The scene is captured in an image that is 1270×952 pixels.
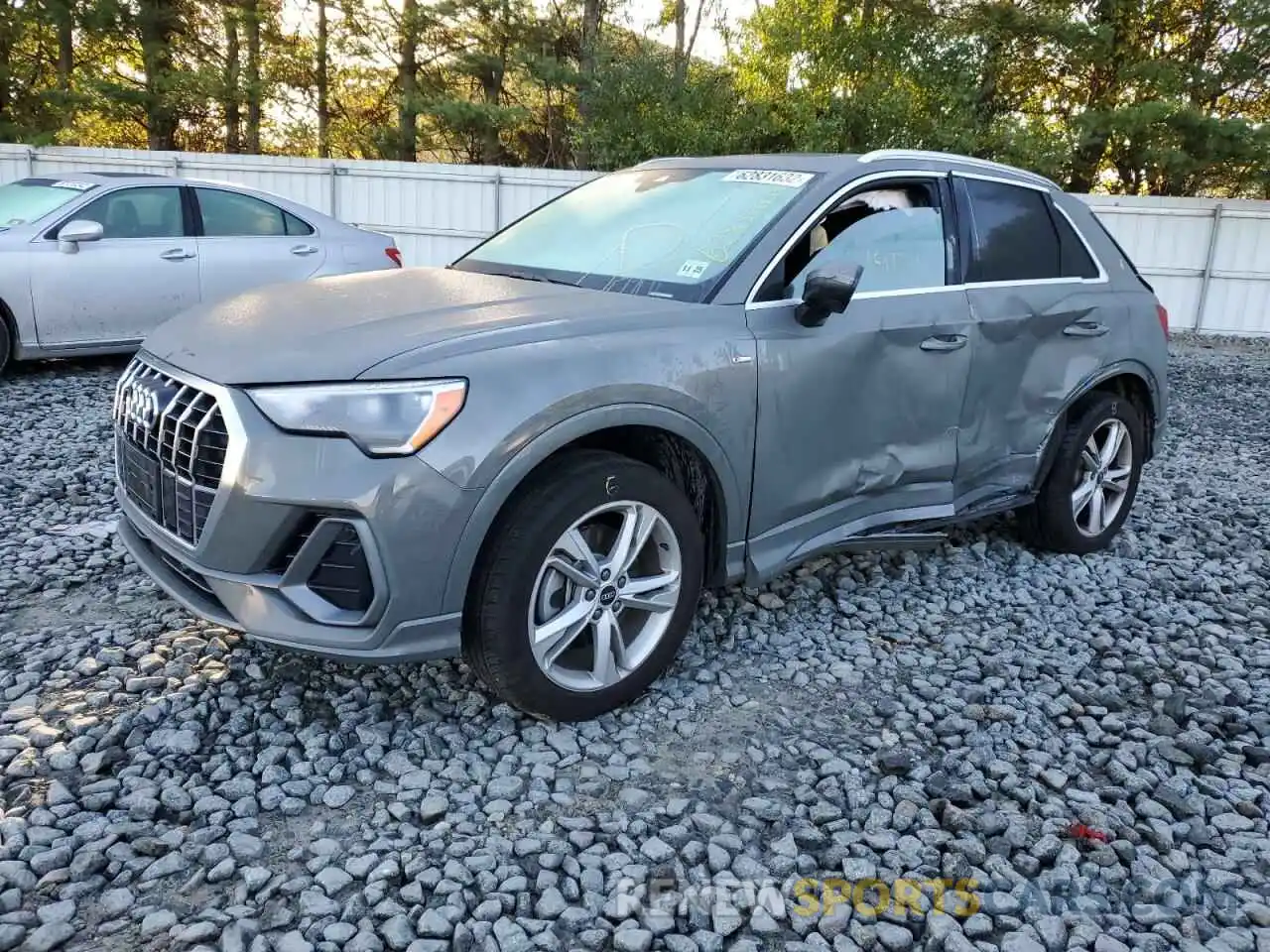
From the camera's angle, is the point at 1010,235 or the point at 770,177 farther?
the point at 1010,235

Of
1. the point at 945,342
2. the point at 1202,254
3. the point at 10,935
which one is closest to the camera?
the point at 10,935

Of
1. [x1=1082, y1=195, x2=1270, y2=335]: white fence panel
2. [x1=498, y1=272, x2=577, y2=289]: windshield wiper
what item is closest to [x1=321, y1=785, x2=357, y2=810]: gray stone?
[x1=498, y1=272, x2=577, y2=289]: windshield wiper

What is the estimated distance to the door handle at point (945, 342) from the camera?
150 inches

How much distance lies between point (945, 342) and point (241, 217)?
21.0 ft

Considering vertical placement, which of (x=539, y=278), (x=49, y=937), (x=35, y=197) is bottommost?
(x=49, y=937)

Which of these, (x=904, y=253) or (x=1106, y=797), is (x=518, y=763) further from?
(x=904, y=253)

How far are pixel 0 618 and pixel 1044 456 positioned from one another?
14.0 ft

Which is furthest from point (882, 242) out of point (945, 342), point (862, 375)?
point (862, 375)

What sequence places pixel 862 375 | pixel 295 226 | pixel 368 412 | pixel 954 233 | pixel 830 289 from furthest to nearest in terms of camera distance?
pixel 295 226 → pixel 954 233 → pixel 862 375 → pixel 830 289 → pixel 368 412

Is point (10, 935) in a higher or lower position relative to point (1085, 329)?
lower

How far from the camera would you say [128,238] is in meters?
7.60

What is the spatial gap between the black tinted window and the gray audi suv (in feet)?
0.05

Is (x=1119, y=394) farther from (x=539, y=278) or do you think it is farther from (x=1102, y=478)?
(x=539, y=278)

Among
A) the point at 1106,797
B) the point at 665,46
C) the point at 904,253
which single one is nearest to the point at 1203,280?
the point at 665,46
